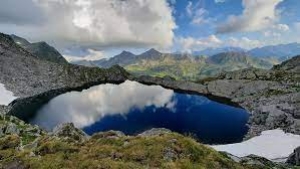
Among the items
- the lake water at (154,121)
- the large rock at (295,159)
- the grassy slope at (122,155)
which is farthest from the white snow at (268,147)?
the grassy slope at (122,155)

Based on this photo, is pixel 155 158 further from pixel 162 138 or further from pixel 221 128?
pixel 221 128

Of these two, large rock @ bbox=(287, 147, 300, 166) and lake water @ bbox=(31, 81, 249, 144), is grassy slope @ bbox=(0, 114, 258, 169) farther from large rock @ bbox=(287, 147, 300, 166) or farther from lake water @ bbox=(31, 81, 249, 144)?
lake water @ bbox=(31, 81, 249, 144)

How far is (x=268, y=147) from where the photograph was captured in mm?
107750

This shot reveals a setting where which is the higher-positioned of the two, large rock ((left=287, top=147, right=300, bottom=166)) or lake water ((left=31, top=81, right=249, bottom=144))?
large rock ((left=287, top=147, right=300, bottom=166))

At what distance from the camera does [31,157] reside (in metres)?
40.8

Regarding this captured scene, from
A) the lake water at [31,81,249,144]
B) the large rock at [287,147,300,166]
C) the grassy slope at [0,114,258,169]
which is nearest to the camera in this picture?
the grassy slope at [0,114,258,169]

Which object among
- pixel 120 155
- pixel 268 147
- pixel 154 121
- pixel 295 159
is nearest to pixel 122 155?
pixel 120 155

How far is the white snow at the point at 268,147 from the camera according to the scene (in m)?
99.8

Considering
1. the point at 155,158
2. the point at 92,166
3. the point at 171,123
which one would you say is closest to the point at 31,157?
the point at 92,166

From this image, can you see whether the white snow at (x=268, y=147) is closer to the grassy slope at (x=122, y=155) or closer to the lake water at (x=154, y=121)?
the lake water at (x=154, y=121)

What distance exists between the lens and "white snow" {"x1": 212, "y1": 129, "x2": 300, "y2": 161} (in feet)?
327

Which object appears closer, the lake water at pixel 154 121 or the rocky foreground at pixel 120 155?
the rocky foreground at pixel 120 155

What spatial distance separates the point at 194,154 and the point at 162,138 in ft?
13.1

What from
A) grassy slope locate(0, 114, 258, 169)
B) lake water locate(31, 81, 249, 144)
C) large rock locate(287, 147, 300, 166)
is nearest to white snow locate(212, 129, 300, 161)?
lake water locate(31, 81, 249, 144)
